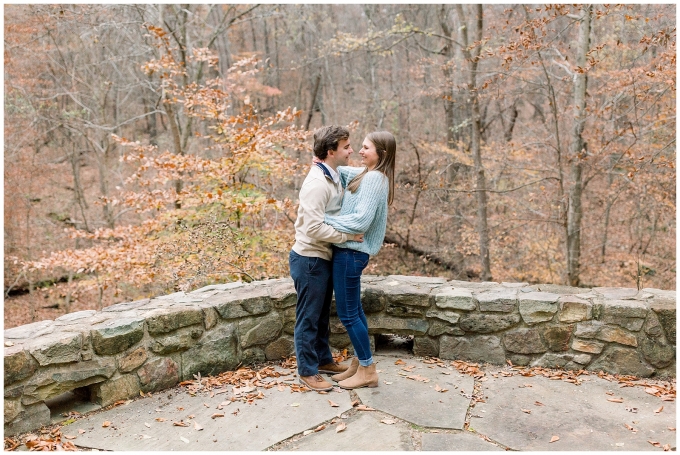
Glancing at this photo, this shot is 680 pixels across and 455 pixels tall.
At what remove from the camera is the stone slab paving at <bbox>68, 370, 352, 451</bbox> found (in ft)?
10.4

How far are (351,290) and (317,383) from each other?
745mm

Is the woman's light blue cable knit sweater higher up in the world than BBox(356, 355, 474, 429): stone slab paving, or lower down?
higher up

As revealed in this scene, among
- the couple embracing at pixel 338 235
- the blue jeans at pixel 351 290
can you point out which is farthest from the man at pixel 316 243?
the blue jeans at pixel 351 290

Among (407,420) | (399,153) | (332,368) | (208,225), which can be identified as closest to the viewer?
(407,420)

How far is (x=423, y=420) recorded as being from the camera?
338 centimetres

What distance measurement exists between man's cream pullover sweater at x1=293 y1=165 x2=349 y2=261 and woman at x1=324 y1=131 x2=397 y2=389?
0.07 m

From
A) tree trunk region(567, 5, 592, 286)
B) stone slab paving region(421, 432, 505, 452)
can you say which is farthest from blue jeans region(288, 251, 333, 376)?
tree trunk region(567, 5, 592, 286)

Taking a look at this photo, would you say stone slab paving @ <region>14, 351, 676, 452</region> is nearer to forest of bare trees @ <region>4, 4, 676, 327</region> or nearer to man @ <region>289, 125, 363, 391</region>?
man @ <region>289, 125, 363, 391</region>

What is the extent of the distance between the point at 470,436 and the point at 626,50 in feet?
30.7

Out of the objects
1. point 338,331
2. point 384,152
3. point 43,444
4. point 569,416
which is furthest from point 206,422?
point 569,416

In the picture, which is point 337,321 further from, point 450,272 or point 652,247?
point 652,247

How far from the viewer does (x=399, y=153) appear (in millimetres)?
13391

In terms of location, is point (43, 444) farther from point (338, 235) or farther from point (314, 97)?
point (314, 97)

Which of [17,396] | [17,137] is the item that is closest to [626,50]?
[17,396]
